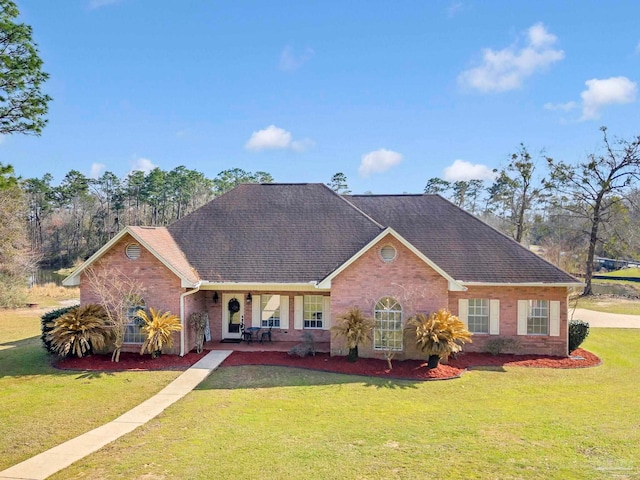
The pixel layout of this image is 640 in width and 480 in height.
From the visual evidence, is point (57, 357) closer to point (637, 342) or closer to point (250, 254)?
point (250, 254)

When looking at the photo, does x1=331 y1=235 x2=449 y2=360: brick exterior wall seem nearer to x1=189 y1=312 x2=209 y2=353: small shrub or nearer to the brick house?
the brick house

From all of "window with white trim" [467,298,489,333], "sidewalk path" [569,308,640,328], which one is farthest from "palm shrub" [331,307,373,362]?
"sidewalk path" [569,308,640,328]

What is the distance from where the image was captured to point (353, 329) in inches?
617

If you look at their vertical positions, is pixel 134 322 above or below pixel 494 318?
below

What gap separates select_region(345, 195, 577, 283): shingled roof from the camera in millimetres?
17978

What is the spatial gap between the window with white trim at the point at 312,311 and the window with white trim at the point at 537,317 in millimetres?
8899

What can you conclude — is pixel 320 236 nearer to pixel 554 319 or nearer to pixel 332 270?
pixel 332 270

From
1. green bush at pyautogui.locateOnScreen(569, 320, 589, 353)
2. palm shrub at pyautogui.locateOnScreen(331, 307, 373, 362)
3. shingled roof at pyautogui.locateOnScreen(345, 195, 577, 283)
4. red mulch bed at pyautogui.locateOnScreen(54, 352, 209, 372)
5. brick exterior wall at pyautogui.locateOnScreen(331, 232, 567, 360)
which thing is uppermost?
shingled roof at pyautogui.locateOnScreen(345, 195, 577, 283)

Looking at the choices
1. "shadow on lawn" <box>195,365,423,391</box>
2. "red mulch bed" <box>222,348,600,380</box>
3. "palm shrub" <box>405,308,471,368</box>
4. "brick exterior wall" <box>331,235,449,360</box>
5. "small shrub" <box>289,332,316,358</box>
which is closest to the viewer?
"shadow on lawn" <box>195,365,423,391</box>

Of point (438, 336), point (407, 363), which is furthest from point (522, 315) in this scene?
point (407, 363)

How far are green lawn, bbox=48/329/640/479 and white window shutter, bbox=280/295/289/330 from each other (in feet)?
15.1

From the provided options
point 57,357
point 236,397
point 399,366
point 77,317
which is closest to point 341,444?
point 236,397

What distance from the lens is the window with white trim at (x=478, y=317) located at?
1808 cm

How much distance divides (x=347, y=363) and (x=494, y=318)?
6.75 metres
